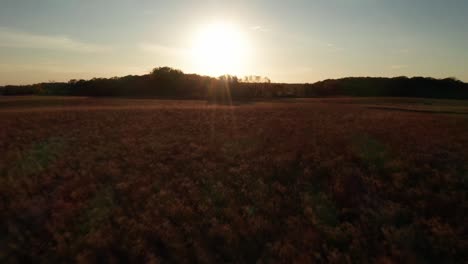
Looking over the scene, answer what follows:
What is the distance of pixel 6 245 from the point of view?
4.18 m

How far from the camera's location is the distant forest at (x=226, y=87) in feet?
213

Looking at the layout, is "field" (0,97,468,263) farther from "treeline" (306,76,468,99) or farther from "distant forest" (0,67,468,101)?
"treeline" (306,76,468,99)

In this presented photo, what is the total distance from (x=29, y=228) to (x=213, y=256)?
3129 millimetres

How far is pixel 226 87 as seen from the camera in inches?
2749

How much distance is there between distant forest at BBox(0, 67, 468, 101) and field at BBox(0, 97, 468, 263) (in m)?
54.9

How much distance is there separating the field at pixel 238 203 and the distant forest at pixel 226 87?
5493 centimetres

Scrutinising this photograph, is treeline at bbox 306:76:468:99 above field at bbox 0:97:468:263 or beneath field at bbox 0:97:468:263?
above

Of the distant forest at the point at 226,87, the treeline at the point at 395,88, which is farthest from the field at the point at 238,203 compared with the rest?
the treeline at the point at 395,88

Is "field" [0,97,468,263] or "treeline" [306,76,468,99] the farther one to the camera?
"treeline" [306,76,468,99]

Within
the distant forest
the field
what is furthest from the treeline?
the field

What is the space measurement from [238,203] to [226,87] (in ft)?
215

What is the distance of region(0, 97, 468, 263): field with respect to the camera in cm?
397

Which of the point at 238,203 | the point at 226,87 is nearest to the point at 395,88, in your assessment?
the point at 226,87

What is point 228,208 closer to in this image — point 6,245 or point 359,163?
point 6,245
